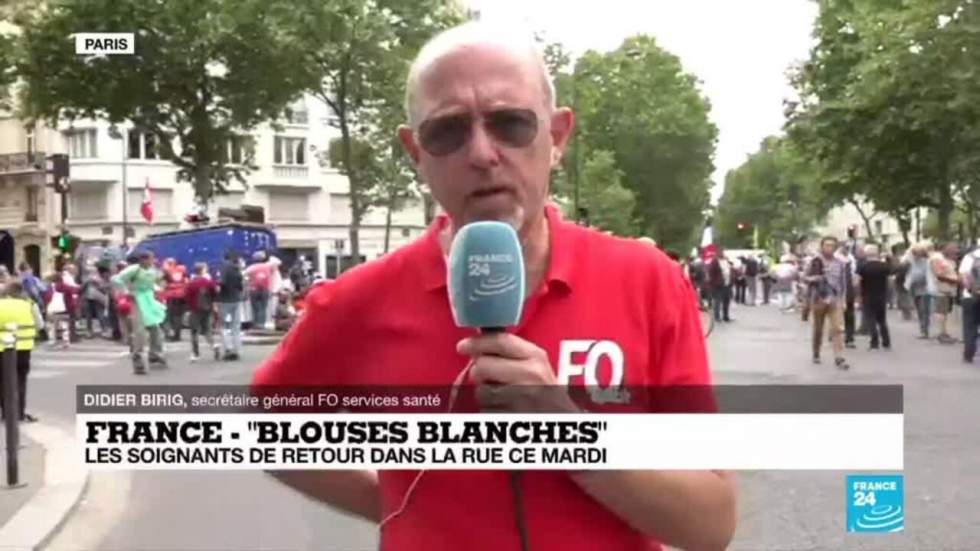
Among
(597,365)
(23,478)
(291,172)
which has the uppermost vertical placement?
(291,172)

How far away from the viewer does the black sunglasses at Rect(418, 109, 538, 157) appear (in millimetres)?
1420

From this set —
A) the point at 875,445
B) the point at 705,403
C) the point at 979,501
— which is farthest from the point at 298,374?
the point at 979,501

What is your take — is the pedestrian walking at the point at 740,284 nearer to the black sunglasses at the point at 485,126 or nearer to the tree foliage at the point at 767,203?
the tree foliage at the point at 767,203

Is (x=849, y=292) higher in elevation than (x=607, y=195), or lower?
lower

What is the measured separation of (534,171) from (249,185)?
926cm

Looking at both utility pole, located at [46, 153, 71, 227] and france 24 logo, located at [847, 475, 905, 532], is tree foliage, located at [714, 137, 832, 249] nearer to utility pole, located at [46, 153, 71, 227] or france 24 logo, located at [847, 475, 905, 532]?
utility pole, located at [46, 153, 71, 227]

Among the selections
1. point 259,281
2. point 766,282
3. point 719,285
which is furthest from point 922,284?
point 766,282

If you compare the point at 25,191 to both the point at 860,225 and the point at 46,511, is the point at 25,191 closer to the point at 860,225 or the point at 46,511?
the point at 46,511

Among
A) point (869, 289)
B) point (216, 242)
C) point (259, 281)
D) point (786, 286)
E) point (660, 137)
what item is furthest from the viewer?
point (660, 137)

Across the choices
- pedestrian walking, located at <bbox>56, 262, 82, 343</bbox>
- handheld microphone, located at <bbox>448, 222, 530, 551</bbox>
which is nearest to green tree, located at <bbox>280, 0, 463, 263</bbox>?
handheld microphone, located at <bbox>448, 222, 530, 551</bbox>

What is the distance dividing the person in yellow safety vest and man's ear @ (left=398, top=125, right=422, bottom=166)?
20.2ft

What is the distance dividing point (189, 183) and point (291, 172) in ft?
4.35

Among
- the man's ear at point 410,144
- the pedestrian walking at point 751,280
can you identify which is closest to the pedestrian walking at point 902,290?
the pedestrian walking at point 751,280

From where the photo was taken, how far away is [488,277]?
1.28m
